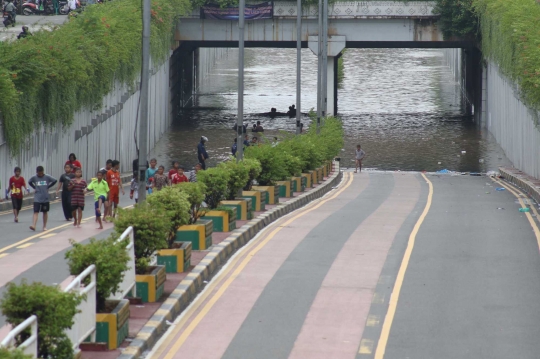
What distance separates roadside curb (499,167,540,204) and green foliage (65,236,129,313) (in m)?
21.7

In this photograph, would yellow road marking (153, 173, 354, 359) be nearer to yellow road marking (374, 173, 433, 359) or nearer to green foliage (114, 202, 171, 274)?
green foliage (114, 202, 171, 274)

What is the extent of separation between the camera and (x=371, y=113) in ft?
240

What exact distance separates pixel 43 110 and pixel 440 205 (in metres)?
12.9

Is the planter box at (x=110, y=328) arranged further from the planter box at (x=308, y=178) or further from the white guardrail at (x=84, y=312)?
the planter box at (x=308, y=178)

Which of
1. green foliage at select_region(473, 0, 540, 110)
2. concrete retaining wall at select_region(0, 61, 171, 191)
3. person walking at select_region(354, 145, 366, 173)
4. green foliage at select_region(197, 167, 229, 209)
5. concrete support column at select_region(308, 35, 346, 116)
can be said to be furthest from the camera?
concrete support column at select_region(308, 35, 346, 116)

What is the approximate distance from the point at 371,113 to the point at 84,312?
64.4 metres

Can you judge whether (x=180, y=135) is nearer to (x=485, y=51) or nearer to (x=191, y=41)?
(x=191, y=41)

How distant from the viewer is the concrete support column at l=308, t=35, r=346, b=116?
60.7 metres

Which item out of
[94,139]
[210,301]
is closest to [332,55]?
[94,139]

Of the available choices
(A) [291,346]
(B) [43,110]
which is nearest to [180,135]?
(B) [43,110]

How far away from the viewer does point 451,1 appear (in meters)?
59.1

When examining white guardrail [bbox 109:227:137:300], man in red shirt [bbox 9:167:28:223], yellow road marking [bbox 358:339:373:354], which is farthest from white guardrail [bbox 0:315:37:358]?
man in red shirt [bbox 9:167:28:223]

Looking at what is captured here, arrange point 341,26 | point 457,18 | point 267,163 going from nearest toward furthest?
1. point 267,163
2. point 457,18
3. point 341,26

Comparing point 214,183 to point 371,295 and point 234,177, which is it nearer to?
point 234,177
